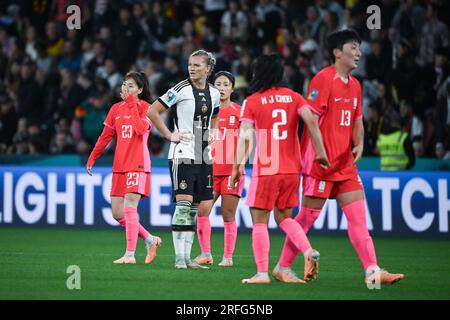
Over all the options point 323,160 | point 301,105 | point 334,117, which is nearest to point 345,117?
point 334,117

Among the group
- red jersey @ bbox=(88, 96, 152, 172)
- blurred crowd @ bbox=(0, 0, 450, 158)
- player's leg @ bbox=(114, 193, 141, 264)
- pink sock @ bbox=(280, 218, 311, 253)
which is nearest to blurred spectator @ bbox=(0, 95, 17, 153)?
blurred crowd @ bbox=(0, 0, 450, 158)

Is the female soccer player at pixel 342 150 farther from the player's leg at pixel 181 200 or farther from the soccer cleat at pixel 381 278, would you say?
the player's leg at pixel 181 200

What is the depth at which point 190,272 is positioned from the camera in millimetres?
10477

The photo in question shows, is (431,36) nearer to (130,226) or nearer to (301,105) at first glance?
(130,226)

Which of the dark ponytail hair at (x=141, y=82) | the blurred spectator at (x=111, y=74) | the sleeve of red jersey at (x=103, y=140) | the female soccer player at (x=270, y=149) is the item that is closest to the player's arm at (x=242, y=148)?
the female soccer player at (x=270, y=149)

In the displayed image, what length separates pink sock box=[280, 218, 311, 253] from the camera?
29.9 feet

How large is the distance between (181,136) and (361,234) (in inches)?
95.3

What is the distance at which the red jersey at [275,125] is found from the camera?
9188 mm

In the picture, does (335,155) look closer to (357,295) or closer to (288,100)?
(288,100)

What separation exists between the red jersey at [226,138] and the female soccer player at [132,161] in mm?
897

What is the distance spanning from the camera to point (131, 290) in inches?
346

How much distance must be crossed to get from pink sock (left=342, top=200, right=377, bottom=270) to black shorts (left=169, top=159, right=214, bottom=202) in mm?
2134
